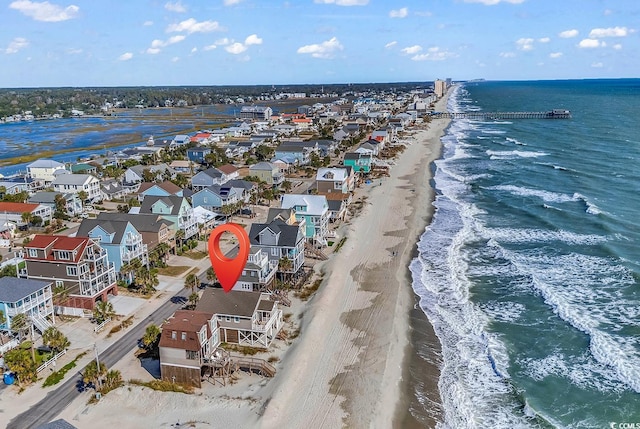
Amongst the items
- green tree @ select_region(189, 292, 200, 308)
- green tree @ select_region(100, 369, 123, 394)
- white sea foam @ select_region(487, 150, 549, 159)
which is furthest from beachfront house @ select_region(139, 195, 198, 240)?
white sea foam @ select_region(487, 150, 549, 159)

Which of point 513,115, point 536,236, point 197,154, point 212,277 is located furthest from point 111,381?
point 513,115

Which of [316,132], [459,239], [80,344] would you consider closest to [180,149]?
[316,132]

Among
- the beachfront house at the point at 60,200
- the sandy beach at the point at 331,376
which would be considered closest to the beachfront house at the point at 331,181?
the sandy beach at the point at 331,376

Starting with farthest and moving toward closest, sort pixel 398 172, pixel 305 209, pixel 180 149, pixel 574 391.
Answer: pixel 180 149 → pixel 398 172 → pixel 305 209 → pixel 574 391

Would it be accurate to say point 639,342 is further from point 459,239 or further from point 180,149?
point 180,149

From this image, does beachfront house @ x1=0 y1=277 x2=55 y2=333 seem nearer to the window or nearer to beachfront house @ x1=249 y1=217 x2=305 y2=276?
the window

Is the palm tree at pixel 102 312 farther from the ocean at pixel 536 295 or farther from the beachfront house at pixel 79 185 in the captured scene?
the beachfront house at pixel 79 185
